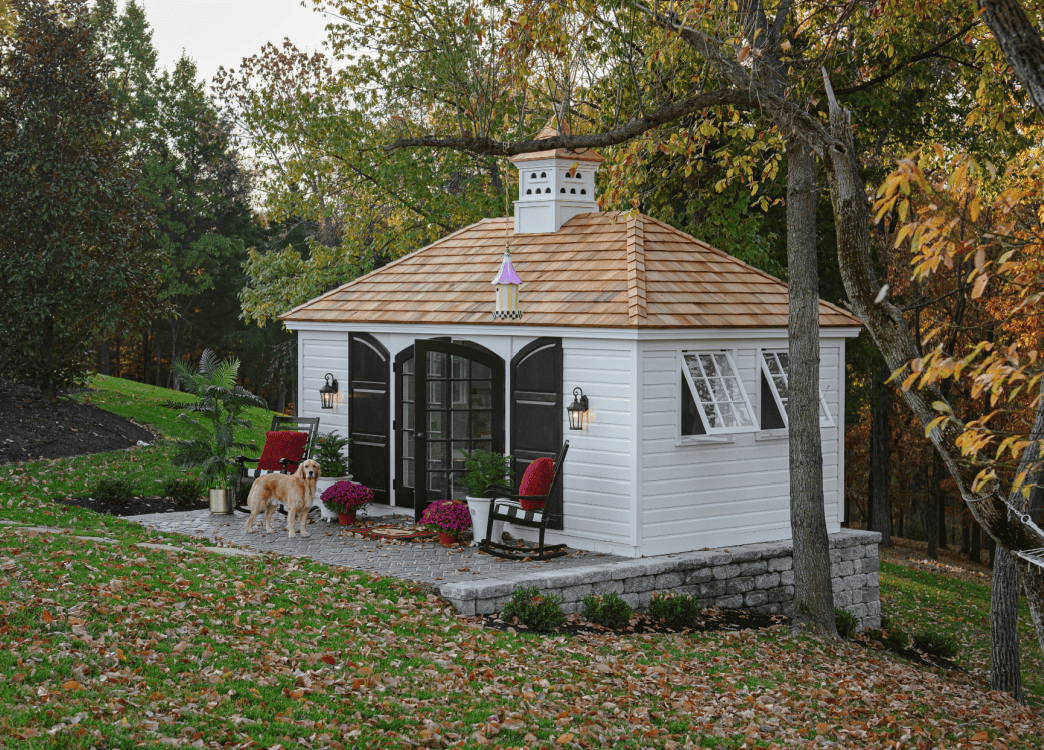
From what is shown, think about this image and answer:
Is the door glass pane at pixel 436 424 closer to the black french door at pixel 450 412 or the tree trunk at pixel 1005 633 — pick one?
the black french door at pixel 450 412

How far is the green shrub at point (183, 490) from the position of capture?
15.0 metres

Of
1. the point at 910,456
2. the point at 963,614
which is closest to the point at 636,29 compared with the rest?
the point at 963,614

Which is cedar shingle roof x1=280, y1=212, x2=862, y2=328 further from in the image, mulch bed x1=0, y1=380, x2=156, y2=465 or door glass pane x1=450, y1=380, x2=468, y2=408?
mulch bed x1=0, y1=380, x2=156, y2=465

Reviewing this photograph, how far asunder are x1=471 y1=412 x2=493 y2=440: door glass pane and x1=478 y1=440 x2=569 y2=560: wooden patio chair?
1297mm

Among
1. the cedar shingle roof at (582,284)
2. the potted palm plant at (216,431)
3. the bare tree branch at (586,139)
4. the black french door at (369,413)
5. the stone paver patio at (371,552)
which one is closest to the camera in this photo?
the bare tree branch at (586,139)

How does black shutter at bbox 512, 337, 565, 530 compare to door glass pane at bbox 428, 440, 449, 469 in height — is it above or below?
above

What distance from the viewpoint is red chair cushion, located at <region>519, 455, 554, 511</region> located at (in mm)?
11711

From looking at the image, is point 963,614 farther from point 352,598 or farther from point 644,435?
point 352,598

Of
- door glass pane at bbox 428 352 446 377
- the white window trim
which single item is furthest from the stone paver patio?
door glass pane at bbox 428 352 446 377

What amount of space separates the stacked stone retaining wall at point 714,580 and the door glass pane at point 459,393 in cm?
286

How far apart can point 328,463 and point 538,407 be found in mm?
3273

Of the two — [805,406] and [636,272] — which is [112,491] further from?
[805,406]

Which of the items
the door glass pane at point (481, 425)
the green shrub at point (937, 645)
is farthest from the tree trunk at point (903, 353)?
the door glass pane at point (481, 425)

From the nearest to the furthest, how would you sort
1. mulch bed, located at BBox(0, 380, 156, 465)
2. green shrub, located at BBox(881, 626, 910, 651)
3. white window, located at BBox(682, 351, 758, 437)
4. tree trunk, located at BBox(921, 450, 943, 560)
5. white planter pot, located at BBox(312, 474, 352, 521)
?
1. white window, located at BBox(682, 351, 758, 437)
2. green shrub, located at BBox(881, 626, 910, 651)
3. white planter pot, located at BBox(312, 474, 352, 521)
4. mulch bed, located at BBox(0, 380, 156, 465)
5. tree trunk, located at BBox(921, 450, 943, 560)
